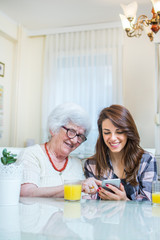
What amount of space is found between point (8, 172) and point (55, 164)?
2.71 ft

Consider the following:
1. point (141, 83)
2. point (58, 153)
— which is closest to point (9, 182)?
point (58, 153)

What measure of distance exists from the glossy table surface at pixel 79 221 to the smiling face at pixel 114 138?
741 mm

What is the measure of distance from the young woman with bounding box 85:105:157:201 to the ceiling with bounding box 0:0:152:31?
217 centimetres

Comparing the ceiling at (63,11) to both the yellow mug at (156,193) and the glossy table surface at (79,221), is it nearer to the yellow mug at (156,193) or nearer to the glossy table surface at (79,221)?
the yellow mug at (156,193)

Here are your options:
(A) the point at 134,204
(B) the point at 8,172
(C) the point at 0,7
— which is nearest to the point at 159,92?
(C) the point at 0,7

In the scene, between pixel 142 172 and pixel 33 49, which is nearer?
pixel 142 172

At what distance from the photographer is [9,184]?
1.23 metres

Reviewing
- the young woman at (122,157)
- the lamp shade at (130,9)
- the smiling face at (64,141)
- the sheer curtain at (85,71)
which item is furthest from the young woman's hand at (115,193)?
the sheer curtain at (85,71)

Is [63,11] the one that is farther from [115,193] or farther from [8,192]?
[8,192]

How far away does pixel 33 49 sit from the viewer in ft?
15.7

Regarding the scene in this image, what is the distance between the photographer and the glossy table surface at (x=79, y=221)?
742mm

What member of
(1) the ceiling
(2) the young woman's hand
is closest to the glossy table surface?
(2) the young woman's hand

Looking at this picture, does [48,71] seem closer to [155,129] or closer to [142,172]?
[155,129]

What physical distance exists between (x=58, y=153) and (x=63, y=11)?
2579 millimetres
